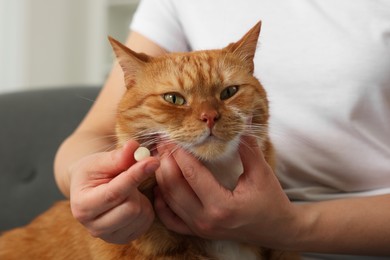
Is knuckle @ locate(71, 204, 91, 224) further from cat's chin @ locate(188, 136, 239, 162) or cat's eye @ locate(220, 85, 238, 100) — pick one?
cat's eye @ locate(220, 85, 238, 100)

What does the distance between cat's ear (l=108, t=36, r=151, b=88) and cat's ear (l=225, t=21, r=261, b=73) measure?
168 millimetres

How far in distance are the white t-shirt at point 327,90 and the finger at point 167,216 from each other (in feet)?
1.06

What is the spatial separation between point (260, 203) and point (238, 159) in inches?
3.4

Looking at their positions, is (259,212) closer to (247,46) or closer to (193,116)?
(193,116)

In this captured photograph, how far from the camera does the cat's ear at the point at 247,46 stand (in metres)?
0.89

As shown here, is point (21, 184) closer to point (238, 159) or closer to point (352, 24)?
point (238, 159)

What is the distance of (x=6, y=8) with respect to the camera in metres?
2.48

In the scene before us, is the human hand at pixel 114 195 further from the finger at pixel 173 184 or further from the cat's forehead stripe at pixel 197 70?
the cat's forehead stripe at pixel 197 70

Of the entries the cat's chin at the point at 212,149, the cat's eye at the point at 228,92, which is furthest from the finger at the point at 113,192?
the cat's eye at the point at 228,92

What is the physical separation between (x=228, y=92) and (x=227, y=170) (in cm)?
14

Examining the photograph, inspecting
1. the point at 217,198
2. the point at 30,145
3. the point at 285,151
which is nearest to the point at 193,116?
the point at 217,198

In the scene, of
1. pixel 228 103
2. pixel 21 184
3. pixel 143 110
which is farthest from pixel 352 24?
pixel 21 184

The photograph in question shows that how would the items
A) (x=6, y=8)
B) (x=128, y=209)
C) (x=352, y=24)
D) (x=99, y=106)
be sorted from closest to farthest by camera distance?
1. (x=128, y=209)
2. (x=352, y=24)
3. (x=99, y=106)
4. (x=6, y=8)

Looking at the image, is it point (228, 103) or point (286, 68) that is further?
point (286, 68)
